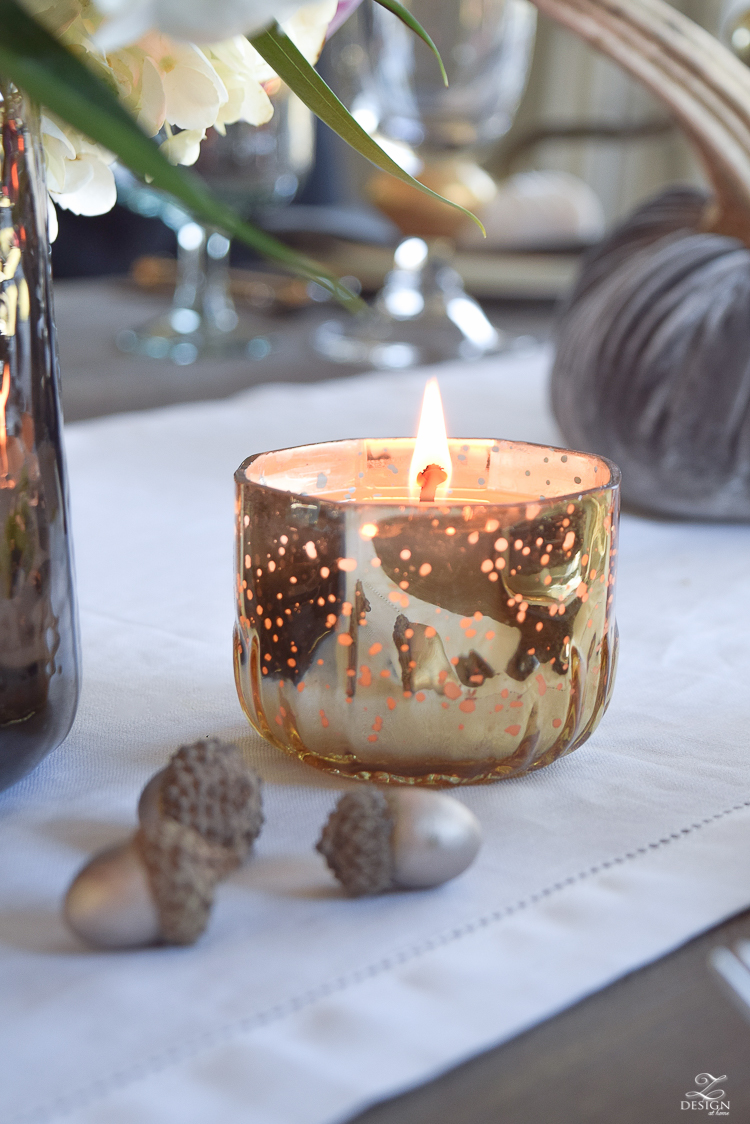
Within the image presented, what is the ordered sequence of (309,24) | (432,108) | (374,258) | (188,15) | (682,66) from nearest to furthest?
1. (188,15)
2. (309,24)
3. (682,66)
4. (432,108)
5. (374,258)

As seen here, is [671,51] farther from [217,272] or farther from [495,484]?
[217,272]

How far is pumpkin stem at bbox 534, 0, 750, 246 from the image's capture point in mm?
450

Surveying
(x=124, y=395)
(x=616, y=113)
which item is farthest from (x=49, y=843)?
(x=616, y=113)

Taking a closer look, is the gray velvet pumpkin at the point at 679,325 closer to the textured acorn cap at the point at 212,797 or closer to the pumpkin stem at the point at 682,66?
the pumpkin stem at the point at 682,66

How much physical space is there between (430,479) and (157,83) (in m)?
0.11

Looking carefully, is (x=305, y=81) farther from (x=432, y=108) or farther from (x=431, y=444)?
(x=432, y=108)

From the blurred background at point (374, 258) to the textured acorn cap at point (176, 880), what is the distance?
1.79 ft

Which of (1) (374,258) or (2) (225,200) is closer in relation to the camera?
(2) (225,200)

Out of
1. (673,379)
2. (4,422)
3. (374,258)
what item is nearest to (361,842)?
(4,422)

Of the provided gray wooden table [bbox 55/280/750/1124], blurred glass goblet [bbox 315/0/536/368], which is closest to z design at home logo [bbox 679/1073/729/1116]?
gray wooden table [bbox 55/280/750/1124]

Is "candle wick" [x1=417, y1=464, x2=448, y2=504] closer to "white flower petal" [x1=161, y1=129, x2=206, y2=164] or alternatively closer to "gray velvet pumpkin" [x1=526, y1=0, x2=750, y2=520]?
"white flower petal" [x1=161, y1=129, x2=206, y2=164]

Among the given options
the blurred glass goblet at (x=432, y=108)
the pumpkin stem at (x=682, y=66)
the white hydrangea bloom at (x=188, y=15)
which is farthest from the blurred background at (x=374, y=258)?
the white hydrangea bloom at (x=188, y=15)

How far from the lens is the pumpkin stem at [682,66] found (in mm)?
450

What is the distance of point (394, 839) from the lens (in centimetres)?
21
